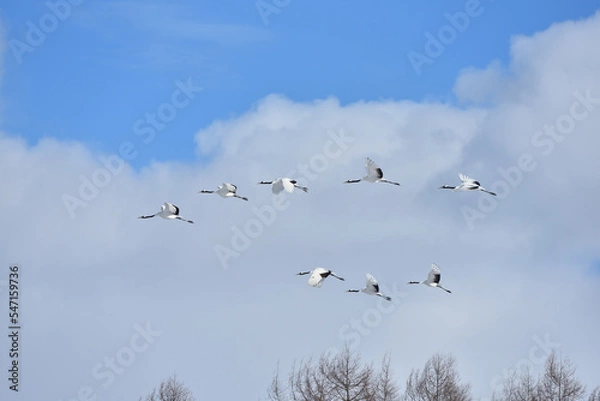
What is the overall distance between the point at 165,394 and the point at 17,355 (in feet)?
50.7

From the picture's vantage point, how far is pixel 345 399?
6278 cm

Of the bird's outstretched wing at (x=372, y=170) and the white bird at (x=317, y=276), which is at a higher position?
the bird's outstretched wing at (x=372, y=170)

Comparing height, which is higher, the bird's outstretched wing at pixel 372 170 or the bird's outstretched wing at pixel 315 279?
the bird's outstretched wing at pixel 372 170

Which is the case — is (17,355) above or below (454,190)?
below

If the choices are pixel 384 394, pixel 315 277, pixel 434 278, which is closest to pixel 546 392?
pixel 384 394

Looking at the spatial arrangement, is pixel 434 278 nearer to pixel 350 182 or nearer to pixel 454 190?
pixel 454 190

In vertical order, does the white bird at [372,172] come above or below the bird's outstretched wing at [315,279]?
above

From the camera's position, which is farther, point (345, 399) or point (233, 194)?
point (345, 399)

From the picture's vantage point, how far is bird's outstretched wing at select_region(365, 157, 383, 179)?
48.2 metres

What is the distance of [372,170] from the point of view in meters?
48.4

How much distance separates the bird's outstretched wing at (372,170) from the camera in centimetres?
4819

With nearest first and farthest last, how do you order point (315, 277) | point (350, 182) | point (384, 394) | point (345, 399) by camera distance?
1. point (315, 277)
2. point (350, 182)
3. point (345, 399)
4. point (384, 394)

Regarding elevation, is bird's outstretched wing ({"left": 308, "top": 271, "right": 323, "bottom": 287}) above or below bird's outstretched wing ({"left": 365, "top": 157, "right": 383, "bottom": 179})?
below

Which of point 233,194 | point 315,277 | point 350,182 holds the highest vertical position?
point 350,182
